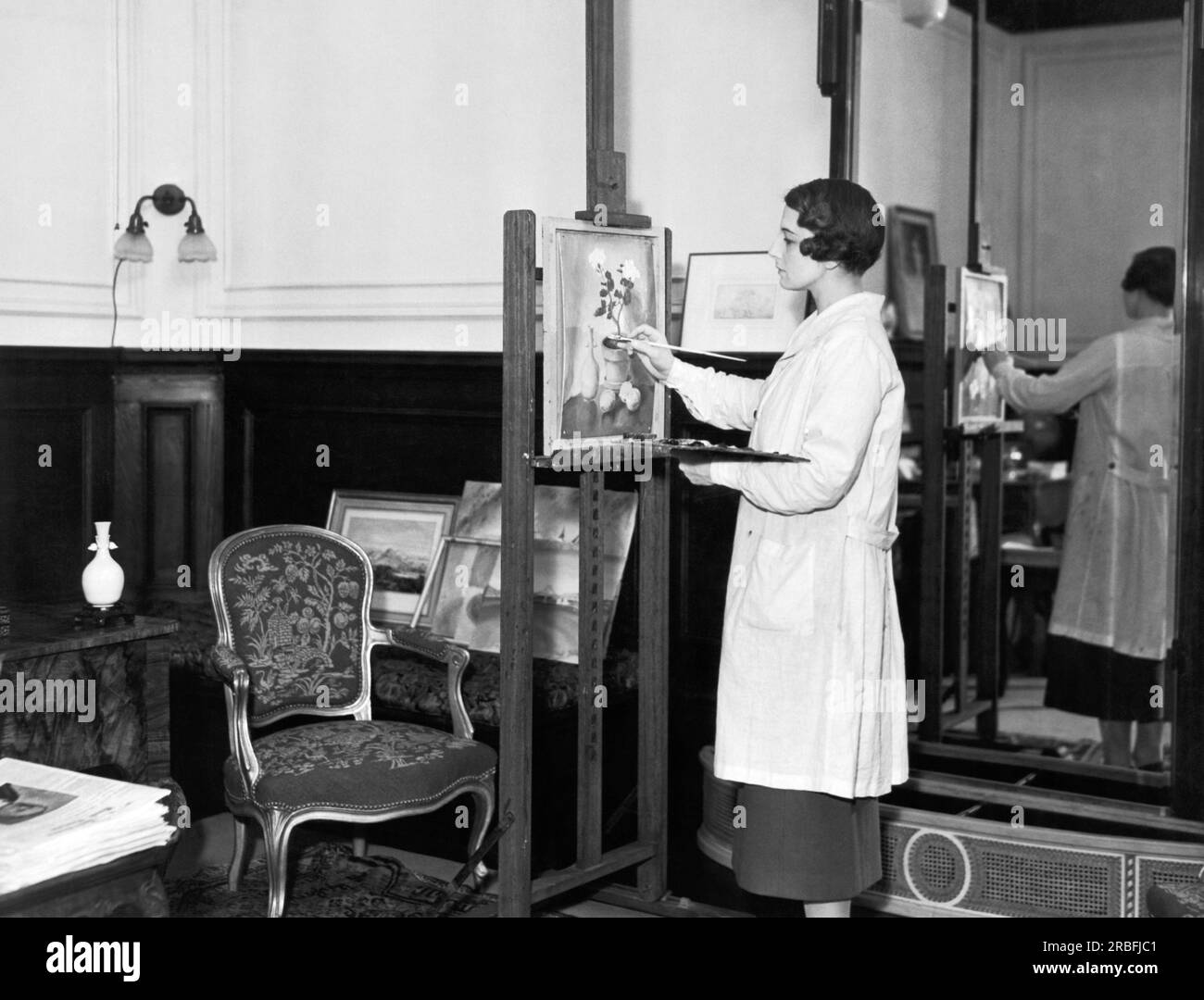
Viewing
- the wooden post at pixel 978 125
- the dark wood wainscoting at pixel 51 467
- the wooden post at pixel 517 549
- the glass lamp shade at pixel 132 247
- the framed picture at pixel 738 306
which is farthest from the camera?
the glass lamp shade at pixel 132 247

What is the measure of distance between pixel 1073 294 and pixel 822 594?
1.67 m

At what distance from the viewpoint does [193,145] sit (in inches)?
235

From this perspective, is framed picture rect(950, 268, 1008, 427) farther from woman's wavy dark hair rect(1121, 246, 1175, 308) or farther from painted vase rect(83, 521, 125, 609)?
painted vase rect(83, 521, 125, 609)

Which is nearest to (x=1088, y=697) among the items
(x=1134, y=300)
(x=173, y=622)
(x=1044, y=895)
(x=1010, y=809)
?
(x=1010, y=809)

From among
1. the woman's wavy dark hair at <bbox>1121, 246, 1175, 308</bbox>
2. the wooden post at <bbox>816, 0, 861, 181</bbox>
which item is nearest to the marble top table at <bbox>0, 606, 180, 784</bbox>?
the wooden post at <bbox>816, 0, 861, 181</bbox>

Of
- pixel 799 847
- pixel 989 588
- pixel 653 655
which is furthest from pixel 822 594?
pixel 989 588

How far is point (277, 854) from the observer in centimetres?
391

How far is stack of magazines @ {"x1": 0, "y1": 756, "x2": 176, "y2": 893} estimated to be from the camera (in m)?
2.34

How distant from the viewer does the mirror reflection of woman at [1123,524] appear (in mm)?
4203

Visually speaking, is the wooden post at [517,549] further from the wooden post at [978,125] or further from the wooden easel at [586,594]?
the wooden post at [978,125]

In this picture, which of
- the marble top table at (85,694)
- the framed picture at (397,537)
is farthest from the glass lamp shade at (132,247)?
the marble top table at (85,694)

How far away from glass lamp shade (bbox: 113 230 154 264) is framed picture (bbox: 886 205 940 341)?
284 cm

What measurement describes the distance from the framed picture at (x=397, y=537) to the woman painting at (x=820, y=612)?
2.25m

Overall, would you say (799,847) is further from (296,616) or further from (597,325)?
(296,616)
